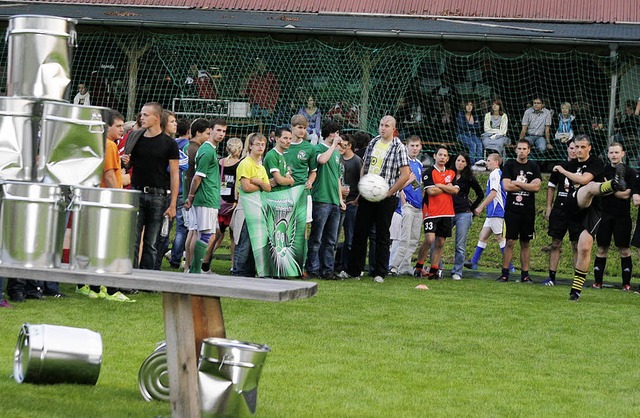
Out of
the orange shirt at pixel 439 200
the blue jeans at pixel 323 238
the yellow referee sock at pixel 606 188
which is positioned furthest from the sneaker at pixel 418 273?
the yellow referee sock at pixel 606 188

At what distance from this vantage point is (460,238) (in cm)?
1583

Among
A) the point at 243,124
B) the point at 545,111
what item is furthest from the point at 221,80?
the point at 545,111

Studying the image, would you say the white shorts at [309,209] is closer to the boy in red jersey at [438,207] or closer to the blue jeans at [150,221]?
the boy in red jersey at [438,207]

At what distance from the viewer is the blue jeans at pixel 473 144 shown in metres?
23.3

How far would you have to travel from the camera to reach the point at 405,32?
24016 mm

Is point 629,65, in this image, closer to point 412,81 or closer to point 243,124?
point 412,81

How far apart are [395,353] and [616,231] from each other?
716 centimetres

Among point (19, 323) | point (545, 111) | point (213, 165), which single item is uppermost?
point (545, 111)

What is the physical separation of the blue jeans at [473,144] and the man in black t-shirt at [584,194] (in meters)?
8.24

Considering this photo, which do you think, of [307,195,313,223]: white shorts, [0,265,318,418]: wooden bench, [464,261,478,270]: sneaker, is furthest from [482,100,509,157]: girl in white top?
[0,265,318,418]: wooden bench

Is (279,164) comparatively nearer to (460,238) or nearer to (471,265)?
(460,238)

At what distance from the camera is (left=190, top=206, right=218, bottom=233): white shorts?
42.2ft

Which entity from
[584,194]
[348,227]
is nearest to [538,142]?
[348,227]

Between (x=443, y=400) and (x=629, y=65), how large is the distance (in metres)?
18.9
